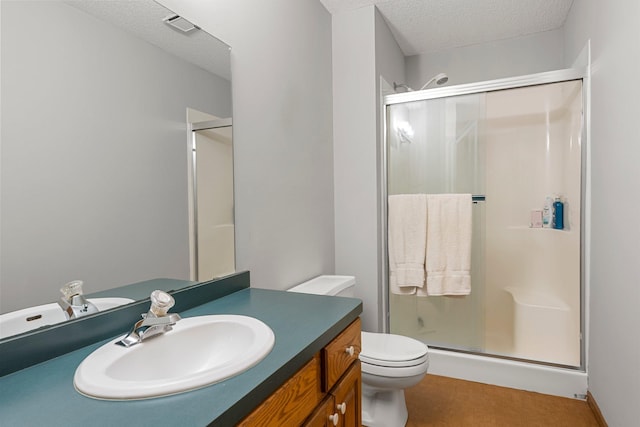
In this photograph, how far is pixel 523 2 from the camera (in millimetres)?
2432

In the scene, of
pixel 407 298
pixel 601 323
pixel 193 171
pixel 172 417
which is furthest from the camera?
pixel 407 298

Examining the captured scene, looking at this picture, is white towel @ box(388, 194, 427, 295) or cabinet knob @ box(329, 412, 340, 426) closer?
cabinet knob @ box(329, 412, 340, 426)

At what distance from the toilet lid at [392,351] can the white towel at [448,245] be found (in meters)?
0.64

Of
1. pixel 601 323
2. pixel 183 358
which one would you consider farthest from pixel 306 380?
pixel 601 323

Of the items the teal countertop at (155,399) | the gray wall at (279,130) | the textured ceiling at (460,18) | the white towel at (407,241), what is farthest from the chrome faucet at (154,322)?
the textured ceiling at (460,18)

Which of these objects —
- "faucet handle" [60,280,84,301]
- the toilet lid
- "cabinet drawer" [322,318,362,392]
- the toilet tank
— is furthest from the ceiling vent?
the toilet lid

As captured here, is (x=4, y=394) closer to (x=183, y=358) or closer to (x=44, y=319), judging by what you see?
(x=44, y=319)

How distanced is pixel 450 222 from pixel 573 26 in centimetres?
157

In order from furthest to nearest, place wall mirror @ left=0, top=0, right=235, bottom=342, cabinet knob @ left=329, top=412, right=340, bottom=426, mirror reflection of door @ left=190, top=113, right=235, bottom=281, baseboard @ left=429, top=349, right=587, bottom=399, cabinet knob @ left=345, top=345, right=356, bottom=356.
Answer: baseboard @ left=429, top=349, right=587, bottom=399 < mirror reflection of door @ left=190, top=113, right=235, bottom=281 < cabinet knob @ left=345, top=345, right=356, bottom=356 < cabinet knob @ left=329, top=412, right=340, bottom=426 < wall mirror @ left=0, top=0, right=235, bottom=342

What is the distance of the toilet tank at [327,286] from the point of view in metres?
1.94

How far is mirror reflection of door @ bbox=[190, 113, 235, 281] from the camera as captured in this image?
1365mm

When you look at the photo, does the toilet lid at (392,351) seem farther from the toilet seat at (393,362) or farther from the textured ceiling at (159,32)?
the textured ceiling at (159,32)

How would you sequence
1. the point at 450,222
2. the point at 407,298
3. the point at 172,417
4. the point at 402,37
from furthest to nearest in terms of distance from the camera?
the point at 402,37, the point at 407,298, the point at 450,222, the point at 172,417

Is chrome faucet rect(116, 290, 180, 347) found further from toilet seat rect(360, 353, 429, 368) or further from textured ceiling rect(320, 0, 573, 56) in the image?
textured ceiling rect(320, 0, 573, 56)
